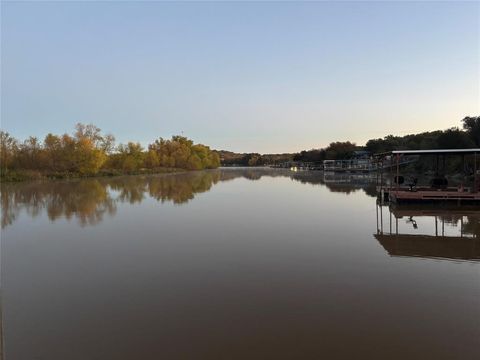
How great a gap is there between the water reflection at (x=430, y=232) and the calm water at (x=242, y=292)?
71 mm

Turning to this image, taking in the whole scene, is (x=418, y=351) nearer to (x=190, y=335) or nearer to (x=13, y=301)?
(x=190, y=335)

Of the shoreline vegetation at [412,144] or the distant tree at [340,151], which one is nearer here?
the shoreline vegetation at [412,144]

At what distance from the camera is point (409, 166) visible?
160 ft

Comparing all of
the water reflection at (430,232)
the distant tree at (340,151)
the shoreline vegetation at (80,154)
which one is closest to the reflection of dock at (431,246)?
the water reflection at (430,232)

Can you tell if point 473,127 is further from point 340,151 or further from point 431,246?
point 340,151

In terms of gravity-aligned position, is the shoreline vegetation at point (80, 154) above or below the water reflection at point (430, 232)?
above

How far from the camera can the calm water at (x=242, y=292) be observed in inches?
155

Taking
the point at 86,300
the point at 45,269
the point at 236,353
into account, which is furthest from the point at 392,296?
the point at 45,269

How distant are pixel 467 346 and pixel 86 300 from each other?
15.8ft

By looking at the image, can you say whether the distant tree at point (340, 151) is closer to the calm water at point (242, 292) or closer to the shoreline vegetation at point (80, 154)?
the shoreline vegetation at point (80, 154)

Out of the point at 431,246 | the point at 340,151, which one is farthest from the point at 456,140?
the point at 340,151

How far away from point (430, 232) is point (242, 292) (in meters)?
7.02

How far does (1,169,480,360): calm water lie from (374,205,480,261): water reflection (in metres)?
0.07

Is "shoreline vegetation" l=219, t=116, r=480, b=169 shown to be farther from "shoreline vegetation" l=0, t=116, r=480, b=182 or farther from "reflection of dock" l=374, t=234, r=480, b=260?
"reflection of dock" l=374, t=234, r=480, b=260
